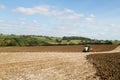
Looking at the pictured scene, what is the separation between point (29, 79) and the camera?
19.8 meters

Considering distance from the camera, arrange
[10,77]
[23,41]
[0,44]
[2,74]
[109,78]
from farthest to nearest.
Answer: [23,41]
[0,44]
[2,74]
[10,77]
[109,78]

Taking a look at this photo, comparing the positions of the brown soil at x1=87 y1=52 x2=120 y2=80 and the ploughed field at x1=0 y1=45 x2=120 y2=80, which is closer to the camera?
the brown soil at x1=87 y1=52 x2=120 y2=80

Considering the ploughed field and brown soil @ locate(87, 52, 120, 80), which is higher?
brown soil @ locate(87, 52, 120, 80)

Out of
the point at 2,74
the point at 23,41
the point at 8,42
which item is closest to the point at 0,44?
the point at 8,42

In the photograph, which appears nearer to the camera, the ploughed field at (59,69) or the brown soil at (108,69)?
the brown soil at (108,69)

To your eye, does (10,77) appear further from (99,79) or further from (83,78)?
(99,79)

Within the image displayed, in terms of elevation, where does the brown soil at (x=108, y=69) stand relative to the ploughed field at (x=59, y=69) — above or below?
above

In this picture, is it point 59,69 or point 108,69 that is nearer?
point 108,69

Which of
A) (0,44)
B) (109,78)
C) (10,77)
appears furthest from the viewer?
(0,44)

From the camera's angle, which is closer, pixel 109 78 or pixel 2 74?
pixel 109 78

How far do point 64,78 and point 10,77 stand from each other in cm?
462

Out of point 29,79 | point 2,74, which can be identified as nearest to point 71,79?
point 29,79

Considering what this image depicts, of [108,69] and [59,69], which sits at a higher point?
[108,69]

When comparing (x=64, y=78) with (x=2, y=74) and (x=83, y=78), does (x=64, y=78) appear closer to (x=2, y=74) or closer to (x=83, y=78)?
(x=83, y=78)
